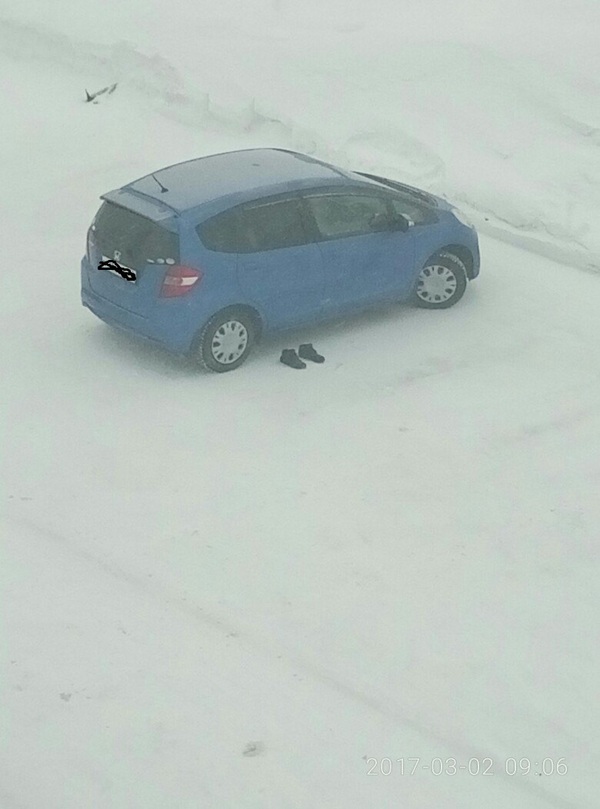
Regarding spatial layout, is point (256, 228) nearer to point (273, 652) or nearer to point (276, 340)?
point (276, 340)

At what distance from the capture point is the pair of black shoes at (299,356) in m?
11.5

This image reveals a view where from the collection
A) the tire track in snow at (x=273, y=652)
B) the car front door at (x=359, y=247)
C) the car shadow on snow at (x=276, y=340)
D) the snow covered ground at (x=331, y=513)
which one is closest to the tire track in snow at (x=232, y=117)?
the snow covered ground at (x=331, y=513)

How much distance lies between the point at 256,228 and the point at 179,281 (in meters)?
0.97

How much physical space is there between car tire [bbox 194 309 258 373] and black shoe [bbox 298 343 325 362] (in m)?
0.52

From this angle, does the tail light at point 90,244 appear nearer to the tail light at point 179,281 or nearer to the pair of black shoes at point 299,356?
the tail light at point 179,281

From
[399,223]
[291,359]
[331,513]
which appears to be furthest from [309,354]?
[331,513]

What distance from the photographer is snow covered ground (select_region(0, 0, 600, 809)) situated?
6.93 m

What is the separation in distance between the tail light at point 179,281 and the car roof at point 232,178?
22.2 inches

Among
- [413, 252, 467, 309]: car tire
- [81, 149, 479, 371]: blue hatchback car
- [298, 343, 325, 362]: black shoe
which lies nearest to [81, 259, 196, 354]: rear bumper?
[81, 149, 479, 371]: blue hatchback car

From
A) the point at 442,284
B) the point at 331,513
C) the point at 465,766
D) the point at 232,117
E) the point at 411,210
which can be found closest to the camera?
the point at 465,766

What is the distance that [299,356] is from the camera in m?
11.8

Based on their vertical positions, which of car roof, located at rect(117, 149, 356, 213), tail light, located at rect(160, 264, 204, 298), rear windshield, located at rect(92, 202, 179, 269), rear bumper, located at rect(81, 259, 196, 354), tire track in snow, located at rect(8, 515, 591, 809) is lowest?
tire track in snow, located at rect(8, 515, 591, 809)

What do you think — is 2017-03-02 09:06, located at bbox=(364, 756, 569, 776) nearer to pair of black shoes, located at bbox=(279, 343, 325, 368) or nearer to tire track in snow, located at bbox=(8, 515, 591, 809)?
tire track in snow, located at bbox=(8, 515, 591, 809)

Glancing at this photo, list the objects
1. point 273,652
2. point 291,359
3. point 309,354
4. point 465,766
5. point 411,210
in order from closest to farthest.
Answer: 1. point 465,766
2. point 273,652
3. point 291,359
4. point 309,354
5. point 411,210
